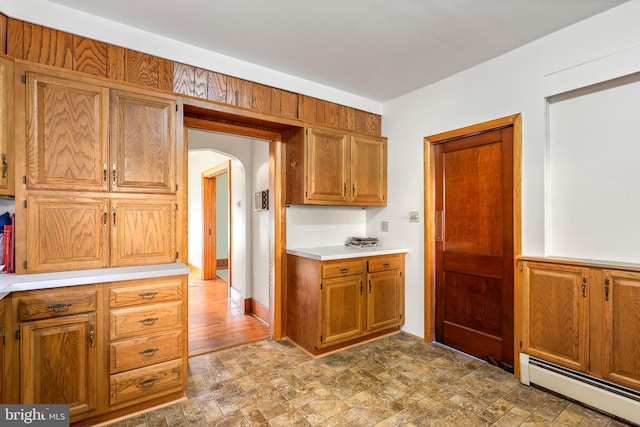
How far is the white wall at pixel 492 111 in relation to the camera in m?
2.10

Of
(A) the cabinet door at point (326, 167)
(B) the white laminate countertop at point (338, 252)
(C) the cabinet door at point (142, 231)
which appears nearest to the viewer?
(C) the cabinet door at point (142, 231)

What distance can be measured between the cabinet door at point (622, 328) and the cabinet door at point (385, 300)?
1.66 metres

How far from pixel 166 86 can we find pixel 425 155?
242 centimetres

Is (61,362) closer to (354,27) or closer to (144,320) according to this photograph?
(144,320)

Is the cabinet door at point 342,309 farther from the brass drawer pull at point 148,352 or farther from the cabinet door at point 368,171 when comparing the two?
the brass drawer pull at point 148,352

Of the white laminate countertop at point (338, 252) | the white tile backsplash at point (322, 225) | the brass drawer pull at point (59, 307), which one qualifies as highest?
the white tile backsplash at point (322, 225)

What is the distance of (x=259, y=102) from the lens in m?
2.76

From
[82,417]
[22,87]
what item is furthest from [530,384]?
[22,87]

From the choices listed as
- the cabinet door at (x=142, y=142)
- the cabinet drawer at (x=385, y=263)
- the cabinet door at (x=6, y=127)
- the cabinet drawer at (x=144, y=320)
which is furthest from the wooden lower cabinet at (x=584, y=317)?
the cabinet door at (x=6, y=127)

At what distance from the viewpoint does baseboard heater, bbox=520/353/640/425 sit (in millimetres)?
1869

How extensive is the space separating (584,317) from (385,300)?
1588 millimetres

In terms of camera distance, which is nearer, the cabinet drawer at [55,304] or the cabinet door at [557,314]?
the cabinet drawer at [55,304]

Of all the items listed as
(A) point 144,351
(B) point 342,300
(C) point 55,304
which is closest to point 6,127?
(C) point 55,304

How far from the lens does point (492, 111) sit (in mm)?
2648
